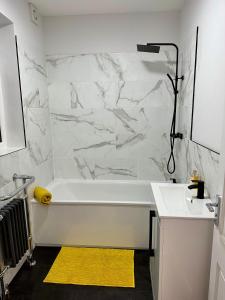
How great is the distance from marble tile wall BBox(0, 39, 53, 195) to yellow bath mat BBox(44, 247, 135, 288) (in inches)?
35.7

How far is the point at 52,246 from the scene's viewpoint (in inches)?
95.7

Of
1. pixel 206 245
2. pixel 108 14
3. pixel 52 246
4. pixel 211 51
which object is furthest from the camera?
pixel 108 14

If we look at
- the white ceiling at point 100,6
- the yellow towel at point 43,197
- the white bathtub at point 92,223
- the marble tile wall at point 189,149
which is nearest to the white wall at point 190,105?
the marble tile wall at point 189,149

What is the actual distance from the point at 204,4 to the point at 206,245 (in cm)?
182

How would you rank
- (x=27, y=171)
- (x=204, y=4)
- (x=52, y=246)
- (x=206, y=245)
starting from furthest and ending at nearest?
(x=52, y=246) → (x=27, y=171) → (x=204, y=4) → (x=206, y=245)

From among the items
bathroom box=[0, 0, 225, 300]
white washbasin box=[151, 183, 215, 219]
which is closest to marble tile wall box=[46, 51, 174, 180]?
bathroom box=[0, 0, 225, 300]

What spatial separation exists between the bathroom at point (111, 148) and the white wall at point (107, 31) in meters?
0.01

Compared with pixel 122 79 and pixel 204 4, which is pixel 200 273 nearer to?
pixel 204 4

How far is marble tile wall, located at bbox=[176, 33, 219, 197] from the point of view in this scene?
5.12ft

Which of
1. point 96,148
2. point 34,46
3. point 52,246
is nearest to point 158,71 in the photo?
point 96,148

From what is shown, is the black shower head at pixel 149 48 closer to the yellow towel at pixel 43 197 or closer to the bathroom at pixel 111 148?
the bathroom at pixel 111 148

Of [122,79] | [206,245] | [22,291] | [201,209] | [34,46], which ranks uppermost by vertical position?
[34,46]

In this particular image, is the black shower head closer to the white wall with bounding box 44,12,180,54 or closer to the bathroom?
the bathroom

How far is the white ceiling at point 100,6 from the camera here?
7.60 feet
